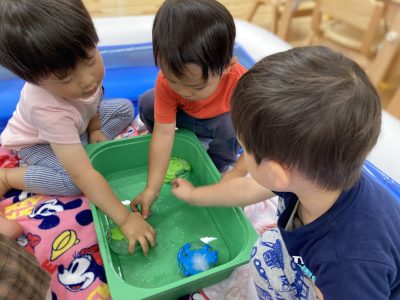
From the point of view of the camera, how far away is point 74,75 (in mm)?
714

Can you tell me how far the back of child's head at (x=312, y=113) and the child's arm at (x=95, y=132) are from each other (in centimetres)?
74

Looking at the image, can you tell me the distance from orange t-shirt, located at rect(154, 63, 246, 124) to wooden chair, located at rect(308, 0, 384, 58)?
767 millimetres

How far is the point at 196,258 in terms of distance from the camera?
812 millimetres

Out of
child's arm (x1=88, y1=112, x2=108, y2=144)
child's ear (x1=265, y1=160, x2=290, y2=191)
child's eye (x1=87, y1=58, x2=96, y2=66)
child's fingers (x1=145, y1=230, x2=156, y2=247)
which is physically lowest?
child's fingers (x1=145, y1=230, x2=156, y2=247)

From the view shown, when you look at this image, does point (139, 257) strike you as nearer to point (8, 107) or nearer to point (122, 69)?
point (8, 107)

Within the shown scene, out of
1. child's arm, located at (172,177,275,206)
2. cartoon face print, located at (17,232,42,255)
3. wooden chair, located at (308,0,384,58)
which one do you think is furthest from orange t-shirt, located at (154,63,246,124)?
wooden chair, located at (308,0,384,58)

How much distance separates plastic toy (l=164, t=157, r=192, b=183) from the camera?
3.38 ft

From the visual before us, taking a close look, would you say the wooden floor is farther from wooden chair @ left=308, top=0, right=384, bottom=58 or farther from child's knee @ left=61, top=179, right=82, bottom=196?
child's knee @ left=61, top=179, right=82, bottom=196

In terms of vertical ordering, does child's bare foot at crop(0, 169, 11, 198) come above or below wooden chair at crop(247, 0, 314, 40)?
below

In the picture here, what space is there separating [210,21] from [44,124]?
445 mm

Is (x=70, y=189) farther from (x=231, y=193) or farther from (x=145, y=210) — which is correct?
(x=231, y=193)

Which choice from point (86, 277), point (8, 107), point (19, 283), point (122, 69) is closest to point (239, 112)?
point (19, 283)

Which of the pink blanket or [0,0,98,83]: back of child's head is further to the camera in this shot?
the pink blanket

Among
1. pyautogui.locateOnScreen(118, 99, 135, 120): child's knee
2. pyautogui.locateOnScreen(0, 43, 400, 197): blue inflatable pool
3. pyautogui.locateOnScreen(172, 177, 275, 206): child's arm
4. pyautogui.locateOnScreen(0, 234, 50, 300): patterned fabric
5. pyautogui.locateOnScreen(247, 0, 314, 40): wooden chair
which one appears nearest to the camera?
pyautogui.locateOnScreen(0, 234, 50, 300): patterned fabric
